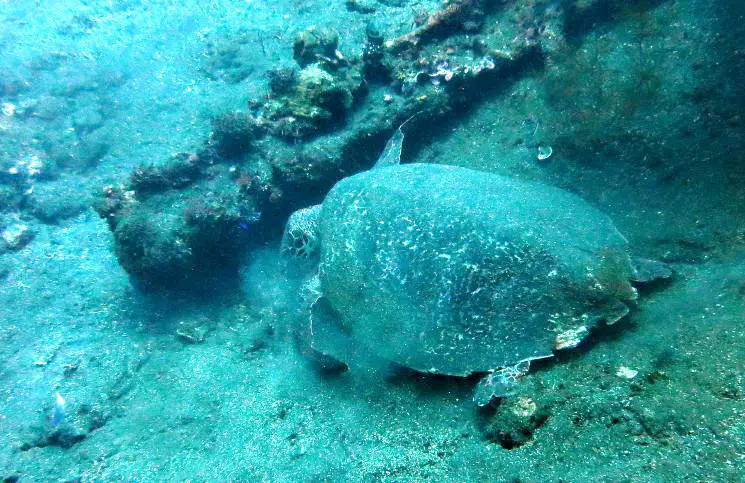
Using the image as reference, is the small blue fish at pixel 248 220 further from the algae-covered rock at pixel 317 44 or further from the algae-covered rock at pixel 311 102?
the algae-covered rock at pixel 317 44

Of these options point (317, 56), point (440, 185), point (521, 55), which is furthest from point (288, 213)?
point (521, 55)

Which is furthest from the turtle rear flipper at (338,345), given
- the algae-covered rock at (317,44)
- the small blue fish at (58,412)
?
the algae-covered rock at (317,44)

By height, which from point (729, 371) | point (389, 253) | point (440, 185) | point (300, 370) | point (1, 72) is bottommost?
point (300, 370)

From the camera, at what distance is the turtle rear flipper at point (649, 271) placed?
3375 mm

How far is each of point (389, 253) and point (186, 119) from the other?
28.3 feet

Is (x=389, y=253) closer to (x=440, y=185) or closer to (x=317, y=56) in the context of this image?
(x=440, y=185)

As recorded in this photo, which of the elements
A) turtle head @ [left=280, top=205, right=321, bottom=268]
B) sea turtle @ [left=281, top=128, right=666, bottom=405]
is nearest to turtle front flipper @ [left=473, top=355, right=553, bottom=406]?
sea turtle @ [left=281, top=128, right=666, bottom=405]

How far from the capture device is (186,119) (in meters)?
9.77

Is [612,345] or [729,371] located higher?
[729,371]

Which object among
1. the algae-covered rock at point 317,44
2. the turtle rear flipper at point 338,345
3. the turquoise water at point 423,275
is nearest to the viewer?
the turquoise water at point 423,275

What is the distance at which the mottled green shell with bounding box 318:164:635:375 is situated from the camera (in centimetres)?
331

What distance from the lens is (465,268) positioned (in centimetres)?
362

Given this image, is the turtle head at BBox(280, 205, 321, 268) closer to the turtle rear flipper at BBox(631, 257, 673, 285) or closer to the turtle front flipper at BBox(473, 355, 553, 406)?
the turtle front flipper at BBox(473, 355, 553, 406)

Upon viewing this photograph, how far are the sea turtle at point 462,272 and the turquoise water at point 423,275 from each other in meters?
0.03
